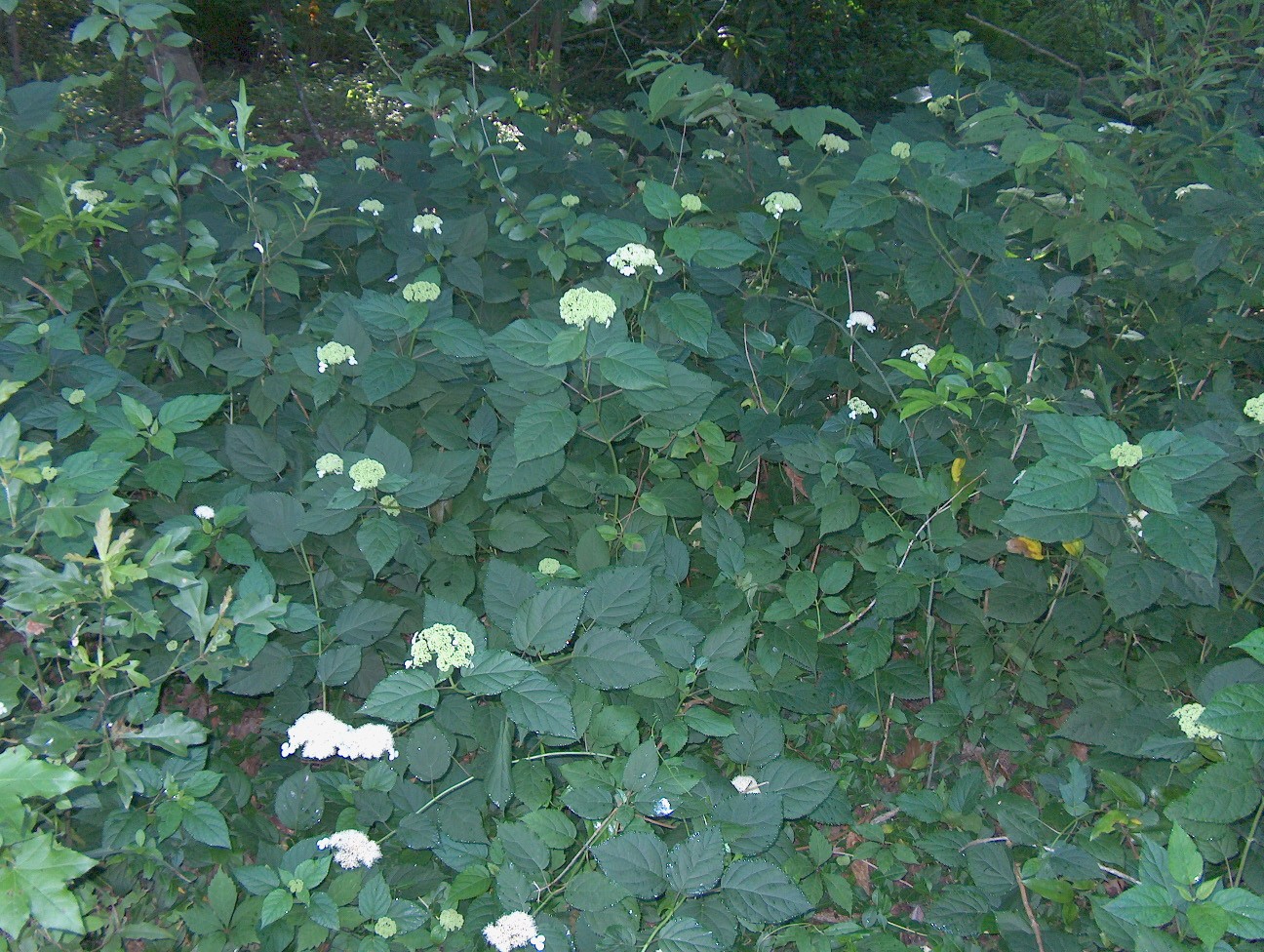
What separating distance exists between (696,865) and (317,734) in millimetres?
687

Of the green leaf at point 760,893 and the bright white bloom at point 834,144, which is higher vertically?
the bright white bloom at point 834,144

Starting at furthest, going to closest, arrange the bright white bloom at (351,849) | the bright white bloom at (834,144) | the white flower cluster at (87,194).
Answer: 1. the bright white bloom at (834,144)
2. the white flower cluster at (87,194)
3. the bright white bloom at (351,849)

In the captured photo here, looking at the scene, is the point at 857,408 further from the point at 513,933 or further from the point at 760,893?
the point at 513,933

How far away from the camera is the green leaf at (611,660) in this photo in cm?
176

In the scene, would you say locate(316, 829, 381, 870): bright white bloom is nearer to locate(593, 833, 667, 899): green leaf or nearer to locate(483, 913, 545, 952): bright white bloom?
locate(483, 913, 545, 952): bright white bloom

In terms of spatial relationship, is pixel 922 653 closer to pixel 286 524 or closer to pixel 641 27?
pixel 286 524

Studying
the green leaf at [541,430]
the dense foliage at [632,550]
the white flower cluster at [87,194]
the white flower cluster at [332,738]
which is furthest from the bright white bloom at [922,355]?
the white flower cluster at [87,194]

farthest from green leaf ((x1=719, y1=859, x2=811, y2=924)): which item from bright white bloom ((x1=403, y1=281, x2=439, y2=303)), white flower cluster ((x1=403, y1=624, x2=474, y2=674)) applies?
bright white bloom ((x1=403, y1=281, x2=439, y2=303))

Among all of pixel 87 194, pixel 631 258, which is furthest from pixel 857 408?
pixel 87 194

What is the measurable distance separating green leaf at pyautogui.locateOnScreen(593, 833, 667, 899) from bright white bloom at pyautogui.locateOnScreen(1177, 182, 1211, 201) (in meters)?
2.02

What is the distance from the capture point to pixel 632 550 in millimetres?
2078

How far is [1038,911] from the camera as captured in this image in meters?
1.93

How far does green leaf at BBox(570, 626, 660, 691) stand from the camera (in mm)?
1760

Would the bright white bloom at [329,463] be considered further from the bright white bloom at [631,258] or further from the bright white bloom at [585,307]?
the bright white bloom at [631,258]
